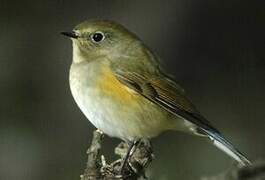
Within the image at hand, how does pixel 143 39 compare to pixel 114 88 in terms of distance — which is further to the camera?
pixel 143 39

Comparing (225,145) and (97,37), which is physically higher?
(97,37)

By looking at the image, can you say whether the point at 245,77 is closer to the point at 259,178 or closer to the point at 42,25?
the point at 42,25

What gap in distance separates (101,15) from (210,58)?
103 centimetres

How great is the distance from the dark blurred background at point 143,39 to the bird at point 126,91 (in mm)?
1355

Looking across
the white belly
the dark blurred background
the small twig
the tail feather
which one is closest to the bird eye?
the white belly

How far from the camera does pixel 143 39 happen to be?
23.3 ft

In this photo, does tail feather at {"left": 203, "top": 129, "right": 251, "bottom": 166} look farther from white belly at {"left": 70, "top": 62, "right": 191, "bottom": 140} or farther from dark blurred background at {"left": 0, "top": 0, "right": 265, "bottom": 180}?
dark blurred background at {"left": 0, "top": 0, "right": 265, "bottom": 180}

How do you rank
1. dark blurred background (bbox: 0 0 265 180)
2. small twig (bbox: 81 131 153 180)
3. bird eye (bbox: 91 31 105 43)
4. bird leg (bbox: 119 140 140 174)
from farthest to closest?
dark blurred background (bbox: 0 0 265 180) < bird eye (bbox: 91 31 105 43) < bird leg (bbox: 119 140 140 174) < small twig (bbox: 81 131 153 180)

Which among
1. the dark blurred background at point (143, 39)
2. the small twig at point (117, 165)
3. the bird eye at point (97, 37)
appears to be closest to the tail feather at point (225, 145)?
the small twig at point (117, 165)

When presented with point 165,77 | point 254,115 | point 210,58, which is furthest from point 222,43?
point 165,77

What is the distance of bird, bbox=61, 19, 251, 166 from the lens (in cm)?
458

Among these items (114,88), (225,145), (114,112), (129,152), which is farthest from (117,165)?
(225,145)

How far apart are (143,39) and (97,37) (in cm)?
220

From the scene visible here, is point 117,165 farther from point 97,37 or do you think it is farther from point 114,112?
point 97,37
